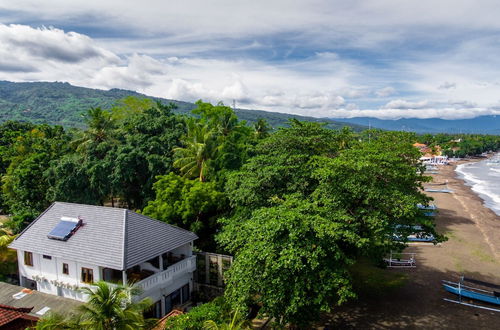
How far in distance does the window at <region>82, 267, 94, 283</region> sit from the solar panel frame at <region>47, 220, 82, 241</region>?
6.60ft

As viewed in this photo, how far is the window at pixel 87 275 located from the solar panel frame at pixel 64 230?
2.01 metres

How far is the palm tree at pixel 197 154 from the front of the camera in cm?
2597

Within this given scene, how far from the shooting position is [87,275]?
645 inches

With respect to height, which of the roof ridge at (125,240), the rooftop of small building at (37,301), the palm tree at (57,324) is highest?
the roof ridge at (125,240)

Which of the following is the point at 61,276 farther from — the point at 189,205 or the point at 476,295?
the point at 476,295

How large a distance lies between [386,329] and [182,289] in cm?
1068

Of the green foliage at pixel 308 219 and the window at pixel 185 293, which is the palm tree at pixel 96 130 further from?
the window at pixel 185 293

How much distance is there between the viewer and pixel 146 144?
2861 centimetres

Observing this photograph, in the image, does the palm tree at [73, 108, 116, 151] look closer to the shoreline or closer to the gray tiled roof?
the gray tiled roof

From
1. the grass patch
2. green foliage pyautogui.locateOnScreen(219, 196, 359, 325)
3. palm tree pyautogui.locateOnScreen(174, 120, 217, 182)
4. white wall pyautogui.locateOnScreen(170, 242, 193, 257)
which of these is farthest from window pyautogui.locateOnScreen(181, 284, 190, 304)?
the grass patch

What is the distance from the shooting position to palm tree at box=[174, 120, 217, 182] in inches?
1022

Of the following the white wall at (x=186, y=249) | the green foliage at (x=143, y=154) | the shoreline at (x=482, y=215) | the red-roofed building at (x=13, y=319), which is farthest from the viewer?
the shoreline at (x=482, y=215)

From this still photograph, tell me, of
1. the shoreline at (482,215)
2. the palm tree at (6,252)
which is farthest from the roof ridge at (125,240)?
the shoreline at (482,215)

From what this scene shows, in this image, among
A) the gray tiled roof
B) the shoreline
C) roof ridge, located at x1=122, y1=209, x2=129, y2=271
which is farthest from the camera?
the shoreline
